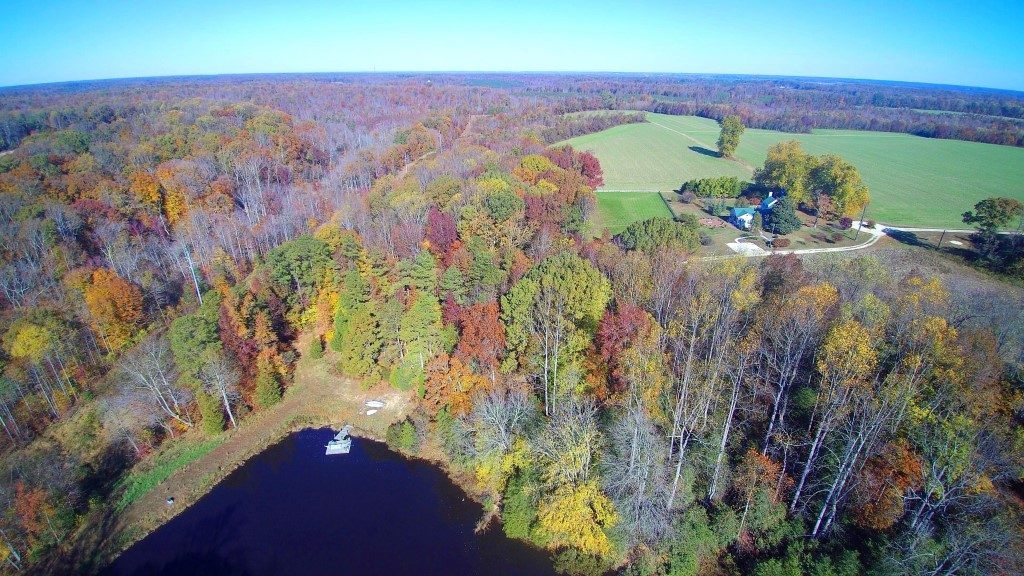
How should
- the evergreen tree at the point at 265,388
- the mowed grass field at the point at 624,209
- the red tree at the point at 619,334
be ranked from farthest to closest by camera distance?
1. the mowed grass field at the point at 624,209
2. the evergreen tree at the point at 265,388
3. the red tree at the point at 619,334

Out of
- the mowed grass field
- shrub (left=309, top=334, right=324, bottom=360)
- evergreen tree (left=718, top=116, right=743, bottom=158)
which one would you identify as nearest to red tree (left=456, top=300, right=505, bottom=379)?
shrub (left=309, top=334, right=324, bottom=360)

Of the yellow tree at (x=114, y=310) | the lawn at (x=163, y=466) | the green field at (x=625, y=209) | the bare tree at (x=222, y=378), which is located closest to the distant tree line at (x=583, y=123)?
the green field at (x=625, y=209)

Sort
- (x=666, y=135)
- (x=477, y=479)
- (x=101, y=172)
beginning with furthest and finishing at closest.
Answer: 1. (x=666, y=135)
2. (x=101, y=172)
3. (x=477, y=479)

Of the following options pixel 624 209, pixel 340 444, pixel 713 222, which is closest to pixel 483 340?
pixel 340 444

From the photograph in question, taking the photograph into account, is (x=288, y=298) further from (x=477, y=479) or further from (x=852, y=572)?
(x=852, y=572)

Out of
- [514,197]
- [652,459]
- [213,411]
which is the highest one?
[514,197]

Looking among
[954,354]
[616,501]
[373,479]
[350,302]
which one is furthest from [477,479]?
[954,354]

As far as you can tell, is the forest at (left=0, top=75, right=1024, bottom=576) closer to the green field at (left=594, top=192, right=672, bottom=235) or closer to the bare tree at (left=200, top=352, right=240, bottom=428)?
the bare tree at (left=200, top=352, right=240, bottom=428)

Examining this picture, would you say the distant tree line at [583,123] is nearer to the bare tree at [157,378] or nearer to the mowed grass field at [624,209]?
the mowed grass field at [624,209]
